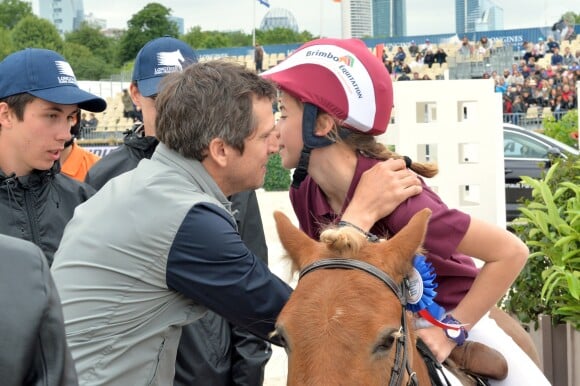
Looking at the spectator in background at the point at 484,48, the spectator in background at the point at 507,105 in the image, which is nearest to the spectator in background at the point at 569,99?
the spectator in background at the point at 507,105

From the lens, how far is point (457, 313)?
3.01 metres

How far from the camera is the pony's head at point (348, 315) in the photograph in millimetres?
2209

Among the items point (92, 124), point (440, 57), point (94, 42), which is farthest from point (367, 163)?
point (94, 42)

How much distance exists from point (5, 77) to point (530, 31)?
4605cm

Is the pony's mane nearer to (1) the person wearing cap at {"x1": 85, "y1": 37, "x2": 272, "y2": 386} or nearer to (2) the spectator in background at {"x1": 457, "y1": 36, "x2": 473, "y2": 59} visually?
(1) the person wearing cap at {"x1": 85, "y1": 37, "x2": 272, "y2": 386}

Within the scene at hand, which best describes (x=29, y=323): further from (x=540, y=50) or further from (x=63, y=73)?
(x=540, y=50)

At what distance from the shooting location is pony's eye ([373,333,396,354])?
7.48 feet

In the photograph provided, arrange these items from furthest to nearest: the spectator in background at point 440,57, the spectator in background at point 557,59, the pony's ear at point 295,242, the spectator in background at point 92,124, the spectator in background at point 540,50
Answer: the spectator in background at point 440,57, the spectator in background at point 540,50, the spectator in background at point 557,59, the spectator in background at point 92,124, the pony's ear at point 295,242

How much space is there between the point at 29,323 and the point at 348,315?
3.71 ft

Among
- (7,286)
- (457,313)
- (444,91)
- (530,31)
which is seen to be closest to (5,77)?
(457,313)

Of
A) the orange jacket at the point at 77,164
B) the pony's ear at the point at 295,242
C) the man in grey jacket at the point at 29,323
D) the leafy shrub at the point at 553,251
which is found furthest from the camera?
the orange jacket at the point at 77,164

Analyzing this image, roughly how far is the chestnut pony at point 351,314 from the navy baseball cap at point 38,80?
1563 millimetres

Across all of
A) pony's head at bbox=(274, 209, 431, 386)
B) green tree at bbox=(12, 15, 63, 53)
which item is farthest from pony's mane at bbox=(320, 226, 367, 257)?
green tree at bbox=(12, 15, 63, 53)

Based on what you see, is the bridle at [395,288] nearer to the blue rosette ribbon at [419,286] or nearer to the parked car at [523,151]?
the blue rosette ribbon at [419,286]
